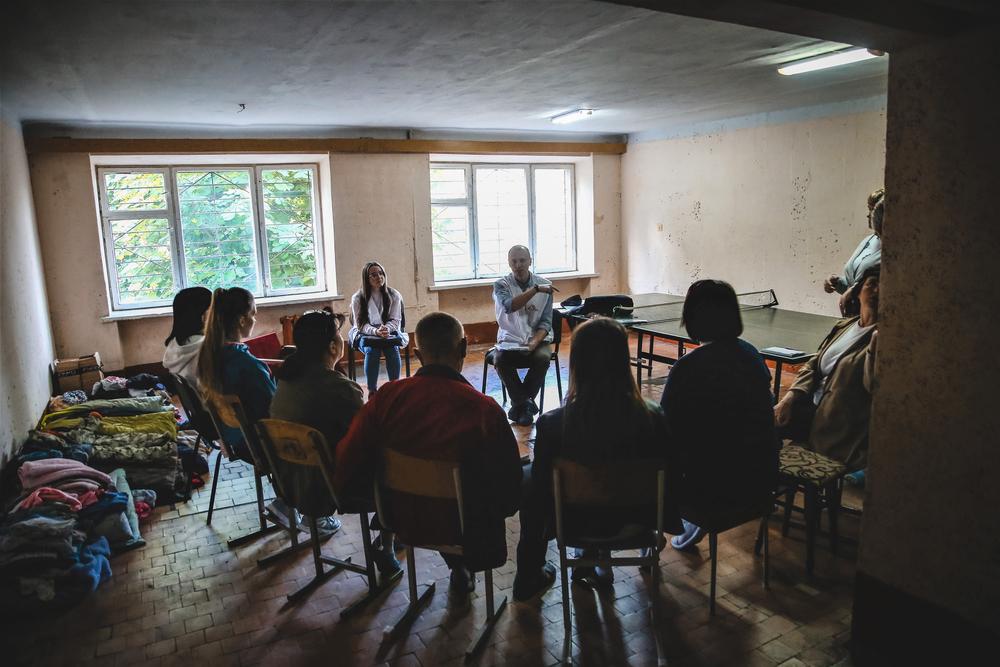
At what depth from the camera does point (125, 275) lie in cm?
721

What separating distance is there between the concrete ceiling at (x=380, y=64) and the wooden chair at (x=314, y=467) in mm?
1886

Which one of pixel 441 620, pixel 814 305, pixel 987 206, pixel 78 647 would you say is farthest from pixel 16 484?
pixel 814 305

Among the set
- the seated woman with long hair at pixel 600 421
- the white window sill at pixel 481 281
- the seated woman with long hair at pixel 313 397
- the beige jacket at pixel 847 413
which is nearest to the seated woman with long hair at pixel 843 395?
the beige jacket at pixel 847 413

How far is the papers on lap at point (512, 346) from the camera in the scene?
519 cm

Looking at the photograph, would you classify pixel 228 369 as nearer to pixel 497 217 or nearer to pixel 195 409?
pixel 195 409

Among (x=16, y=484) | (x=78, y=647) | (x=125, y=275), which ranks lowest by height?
(x=78, y=647)

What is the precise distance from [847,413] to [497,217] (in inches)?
255

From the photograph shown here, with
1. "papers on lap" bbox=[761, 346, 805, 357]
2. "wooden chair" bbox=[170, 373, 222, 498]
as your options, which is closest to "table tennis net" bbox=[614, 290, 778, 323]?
"papers on lap" bbox=[761, 346, 805, 357]

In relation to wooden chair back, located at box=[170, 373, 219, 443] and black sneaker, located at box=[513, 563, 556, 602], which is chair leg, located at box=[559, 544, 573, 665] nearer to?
black sneaker, located at box=[513, 563, 556, 602]

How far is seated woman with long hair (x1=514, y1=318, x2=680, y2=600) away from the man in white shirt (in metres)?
2.75

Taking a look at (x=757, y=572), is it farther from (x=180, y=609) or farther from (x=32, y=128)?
(x=32, y=128)

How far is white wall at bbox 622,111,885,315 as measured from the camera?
6.42 m

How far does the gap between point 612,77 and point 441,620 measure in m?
3.95

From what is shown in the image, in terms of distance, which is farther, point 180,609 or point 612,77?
point 612,77
